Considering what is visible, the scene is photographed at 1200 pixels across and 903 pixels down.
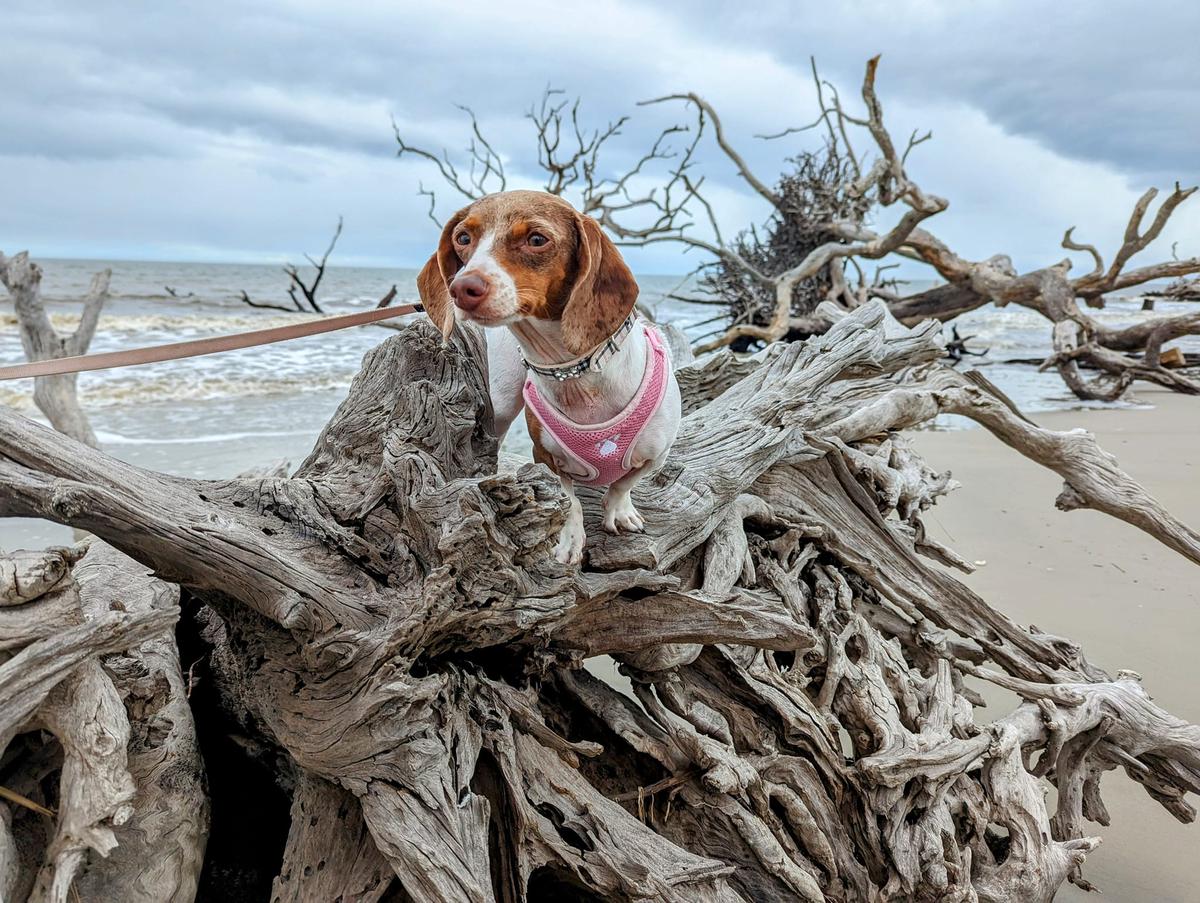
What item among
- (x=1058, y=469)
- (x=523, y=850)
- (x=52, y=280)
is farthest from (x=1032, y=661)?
(x=52, y=280)

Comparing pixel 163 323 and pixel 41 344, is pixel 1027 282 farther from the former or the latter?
pixel 163 323

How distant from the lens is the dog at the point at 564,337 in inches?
65.4

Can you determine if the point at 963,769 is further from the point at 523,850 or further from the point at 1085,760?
the point at 523,850

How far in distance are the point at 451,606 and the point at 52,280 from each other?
111 feet

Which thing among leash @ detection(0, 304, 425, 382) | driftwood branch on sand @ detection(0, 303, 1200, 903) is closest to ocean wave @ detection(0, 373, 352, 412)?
leash @ detection(0, 304, 425, 382)

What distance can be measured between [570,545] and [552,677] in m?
0.43

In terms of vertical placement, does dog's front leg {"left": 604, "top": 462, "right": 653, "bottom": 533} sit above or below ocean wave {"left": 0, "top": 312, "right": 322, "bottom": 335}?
above

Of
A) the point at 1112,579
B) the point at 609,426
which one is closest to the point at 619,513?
the point at 609,426

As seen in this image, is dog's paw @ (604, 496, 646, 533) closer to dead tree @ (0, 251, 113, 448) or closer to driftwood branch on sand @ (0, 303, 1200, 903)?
driftwood branch on sand @ (0, 303, 1200, 903)

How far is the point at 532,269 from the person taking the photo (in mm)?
1676

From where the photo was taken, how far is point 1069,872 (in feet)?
7.72

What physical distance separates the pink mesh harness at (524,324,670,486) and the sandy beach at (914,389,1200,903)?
1958mm

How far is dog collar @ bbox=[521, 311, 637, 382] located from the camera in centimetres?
192

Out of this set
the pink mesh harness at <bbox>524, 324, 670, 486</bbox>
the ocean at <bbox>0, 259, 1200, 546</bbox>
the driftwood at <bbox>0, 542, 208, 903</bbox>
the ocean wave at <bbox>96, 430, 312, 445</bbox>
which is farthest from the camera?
the ocean wave at <bbox>96, 430, 312, 445</bbox>
